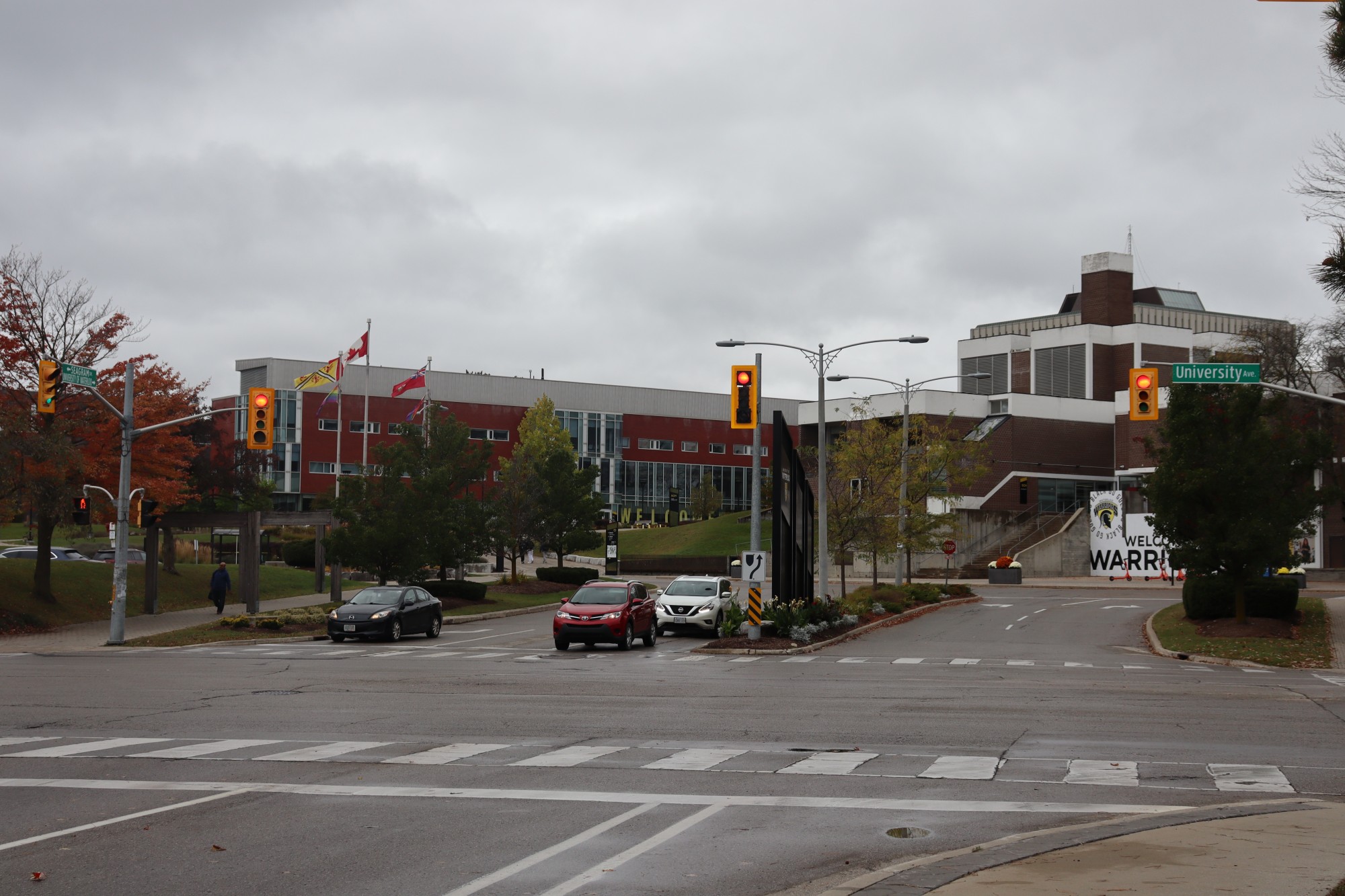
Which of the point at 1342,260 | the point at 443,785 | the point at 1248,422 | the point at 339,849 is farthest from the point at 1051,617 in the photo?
the point at 339,849

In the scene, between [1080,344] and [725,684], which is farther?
[1080,344]

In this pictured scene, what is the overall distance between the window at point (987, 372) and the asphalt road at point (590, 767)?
7369cm

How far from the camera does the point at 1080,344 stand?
90.1m

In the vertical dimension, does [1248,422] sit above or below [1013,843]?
above

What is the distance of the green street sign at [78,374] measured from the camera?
27.5 m

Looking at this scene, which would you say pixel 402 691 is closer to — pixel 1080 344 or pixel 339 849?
pixel 339 849

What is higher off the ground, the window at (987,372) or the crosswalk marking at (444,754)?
the window at (987,372)

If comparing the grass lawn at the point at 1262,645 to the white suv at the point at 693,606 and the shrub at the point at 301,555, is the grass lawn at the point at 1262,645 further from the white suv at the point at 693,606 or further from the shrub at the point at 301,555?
the shrub at the point at 301,555

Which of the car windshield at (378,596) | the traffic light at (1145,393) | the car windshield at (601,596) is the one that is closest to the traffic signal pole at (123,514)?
the car windshield at (378,596)

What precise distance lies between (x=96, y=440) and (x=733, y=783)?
32469 mm

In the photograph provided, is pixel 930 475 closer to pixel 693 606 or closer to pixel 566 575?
pixel 566 575

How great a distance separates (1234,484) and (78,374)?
27.5 metres

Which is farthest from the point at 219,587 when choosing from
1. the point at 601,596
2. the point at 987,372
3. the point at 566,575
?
the point at 987,372

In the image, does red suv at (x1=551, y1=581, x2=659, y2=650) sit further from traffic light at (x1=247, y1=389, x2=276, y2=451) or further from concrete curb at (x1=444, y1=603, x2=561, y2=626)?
concrete curb at (x1=444, y1=603, x2=561, y2=626)
